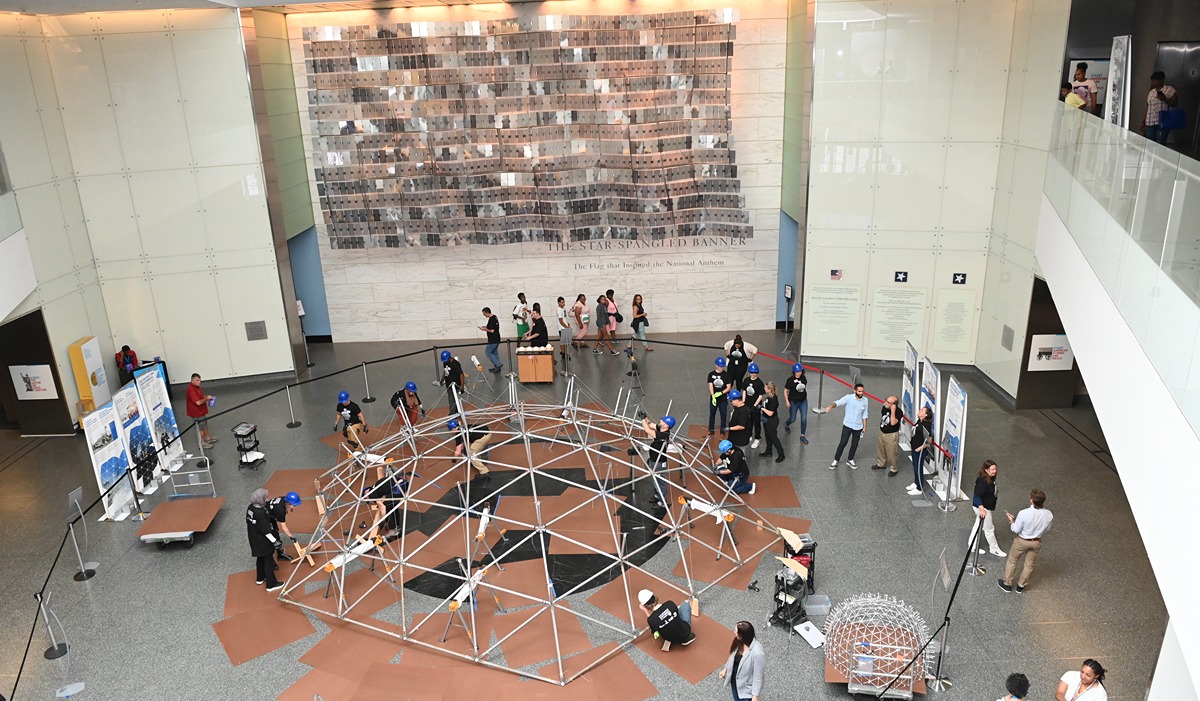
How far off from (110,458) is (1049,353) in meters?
16.6

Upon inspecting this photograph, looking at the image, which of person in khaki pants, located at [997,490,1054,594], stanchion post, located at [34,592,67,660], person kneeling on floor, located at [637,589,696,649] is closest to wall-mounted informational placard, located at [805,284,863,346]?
person in khaki pants, located at [997,490,1054,594]

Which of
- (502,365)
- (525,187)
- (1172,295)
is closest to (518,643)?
(1172,295)

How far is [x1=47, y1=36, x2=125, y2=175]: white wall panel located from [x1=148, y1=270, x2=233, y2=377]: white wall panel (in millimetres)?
2653

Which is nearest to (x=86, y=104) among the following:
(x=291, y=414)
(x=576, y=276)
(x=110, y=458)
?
(x=291, y=414)

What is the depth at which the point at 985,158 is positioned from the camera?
53.7 ft

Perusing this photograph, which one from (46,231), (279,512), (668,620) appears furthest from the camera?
(46,231)

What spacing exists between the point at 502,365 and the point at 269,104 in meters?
7.78

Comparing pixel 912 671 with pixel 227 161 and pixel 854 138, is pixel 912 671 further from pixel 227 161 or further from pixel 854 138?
pixel 227 161

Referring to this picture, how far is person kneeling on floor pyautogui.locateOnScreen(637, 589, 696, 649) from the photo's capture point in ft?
30.6

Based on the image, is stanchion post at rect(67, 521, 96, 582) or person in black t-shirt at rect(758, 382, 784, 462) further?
person in black t-shirt at rect(758, 382, 784, 462)

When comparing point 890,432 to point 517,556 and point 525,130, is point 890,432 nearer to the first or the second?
point 517,556

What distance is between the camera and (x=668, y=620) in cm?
930

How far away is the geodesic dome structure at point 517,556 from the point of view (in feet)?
→ 32.6

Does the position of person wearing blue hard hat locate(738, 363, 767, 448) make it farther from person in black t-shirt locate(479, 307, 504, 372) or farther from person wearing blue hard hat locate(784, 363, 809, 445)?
person in black t-shirt locate(479, 307, 504, 372)
